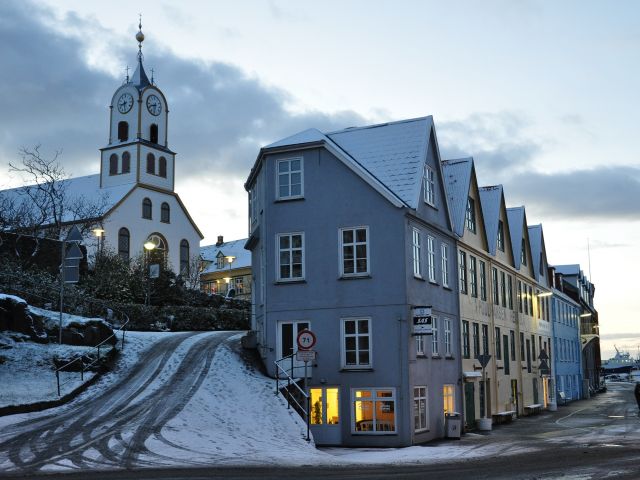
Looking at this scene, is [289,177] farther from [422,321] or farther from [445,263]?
[445,263]

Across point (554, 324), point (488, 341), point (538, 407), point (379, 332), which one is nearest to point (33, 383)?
point (379, 332)

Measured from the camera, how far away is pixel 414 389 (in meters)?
27.8

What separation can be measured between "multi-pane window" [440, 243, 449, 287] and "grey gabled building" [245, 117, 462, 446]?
1.16m

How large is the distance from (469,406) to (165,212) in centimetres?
5640

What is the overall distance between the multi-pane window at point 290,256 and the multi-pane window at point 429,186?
17.4 ft

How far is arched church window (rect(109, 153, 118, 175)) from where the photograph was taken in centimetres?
8500

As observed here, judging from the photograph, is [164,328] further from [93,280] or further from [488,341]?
[488,341]

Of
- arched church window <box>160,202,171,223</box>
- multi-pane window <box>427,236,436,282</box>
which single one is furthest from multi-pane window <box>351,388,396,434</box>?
arched church window <box>160,202,171,223</box>

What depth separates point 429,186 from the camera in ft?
104

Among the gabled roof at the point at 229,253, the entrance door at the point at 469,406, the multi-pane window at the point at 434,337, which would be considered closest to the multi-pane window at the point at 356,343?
the multi-pane window at the point at 434,337

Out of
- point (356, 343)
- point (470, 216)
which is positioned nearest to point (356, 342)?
point (356, 343)

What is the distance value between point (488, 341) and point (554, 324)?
22.9 metres

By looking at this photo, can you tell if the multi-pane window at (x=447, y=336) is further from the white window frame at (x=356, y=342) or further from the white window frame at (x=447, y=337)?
the white window frame at (x=356, y=342)

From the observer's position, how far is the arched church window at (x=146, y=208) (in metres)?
82.4
